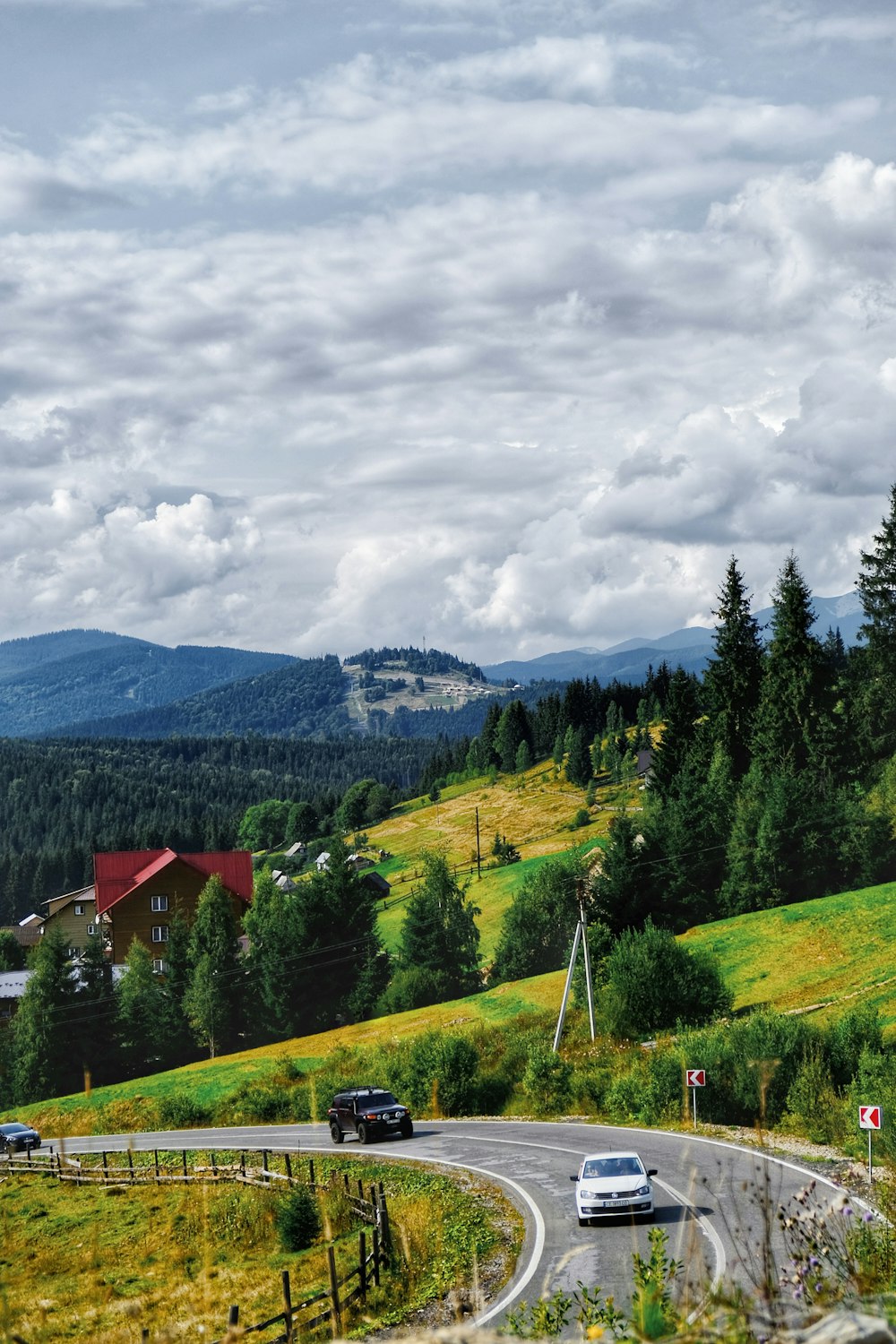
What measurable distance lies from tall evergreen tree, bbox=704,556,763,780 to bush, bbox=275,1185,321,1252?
73555mm

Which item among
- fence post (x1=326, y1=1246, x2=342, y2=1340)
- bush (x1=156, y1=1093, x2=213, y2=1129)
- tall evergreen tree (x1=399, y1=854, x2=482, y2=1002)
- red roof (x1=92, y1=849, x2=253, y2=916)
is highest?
fence post (x1=326, y1=1246, x2=342, y2=1340)

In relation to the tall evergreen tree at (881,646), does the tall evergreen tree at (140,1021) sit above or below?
below

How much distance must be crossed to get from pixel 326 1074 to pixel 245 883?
5627cm

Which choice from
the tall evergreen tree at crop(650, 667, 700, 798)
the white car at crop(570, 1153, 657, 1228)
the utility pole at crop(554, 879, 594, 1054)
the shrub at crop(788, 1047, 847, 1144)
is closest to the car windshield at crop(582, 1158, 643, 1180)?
the white car at crop(570, 1153, 657, 1228)

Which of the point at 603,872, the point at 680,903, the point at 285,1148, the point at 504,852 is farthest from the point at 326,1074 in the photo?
the point at 504,852

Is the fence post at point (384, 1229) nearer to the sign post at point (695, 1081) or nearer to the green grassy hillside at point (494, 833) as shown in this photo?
the sign post at point (695, 1081)

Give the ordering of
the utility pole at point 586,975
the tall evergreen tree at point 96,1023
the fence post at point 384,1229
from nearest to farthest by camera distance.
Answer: the fence post at point 384,1229
the utility pole at point 586,975
the tall evergreen tree at point 96,1023

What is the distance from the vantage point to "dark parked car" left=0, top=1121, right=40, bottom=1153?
55781 mm

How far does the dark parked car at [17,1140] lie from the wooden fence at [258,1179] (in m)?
0.67

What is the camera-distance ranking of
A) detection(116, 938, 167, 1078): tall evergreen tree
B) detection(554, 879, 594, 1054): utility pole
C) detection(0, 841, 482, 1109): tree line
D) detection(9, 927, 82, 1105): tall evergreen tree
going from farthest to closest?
detection(116, 938, 167, 1078): tall evergreen tree < detection(0, 841, 482, 1109): tree line < detection(9, 927, 82, 1105): tall evergreen tree < detection(554, 879, 594, 1054): utility pole

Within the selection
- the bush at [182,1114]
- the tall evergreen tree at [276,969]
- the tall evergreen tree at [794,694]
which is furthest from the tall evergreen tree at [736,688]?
the bush at [182,1114]

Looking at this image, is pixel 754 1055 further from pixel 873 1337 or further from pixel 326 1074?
pixel 873 1337

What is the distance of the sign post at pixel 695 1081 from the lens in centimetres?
3556

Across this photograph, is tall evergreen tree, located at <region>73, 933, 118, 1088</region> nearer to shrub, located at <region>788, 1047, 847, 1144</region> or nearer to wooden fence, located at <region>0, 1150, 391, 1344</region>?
wooden fence, located at <region>0, 1150, 391, 1344</region>
